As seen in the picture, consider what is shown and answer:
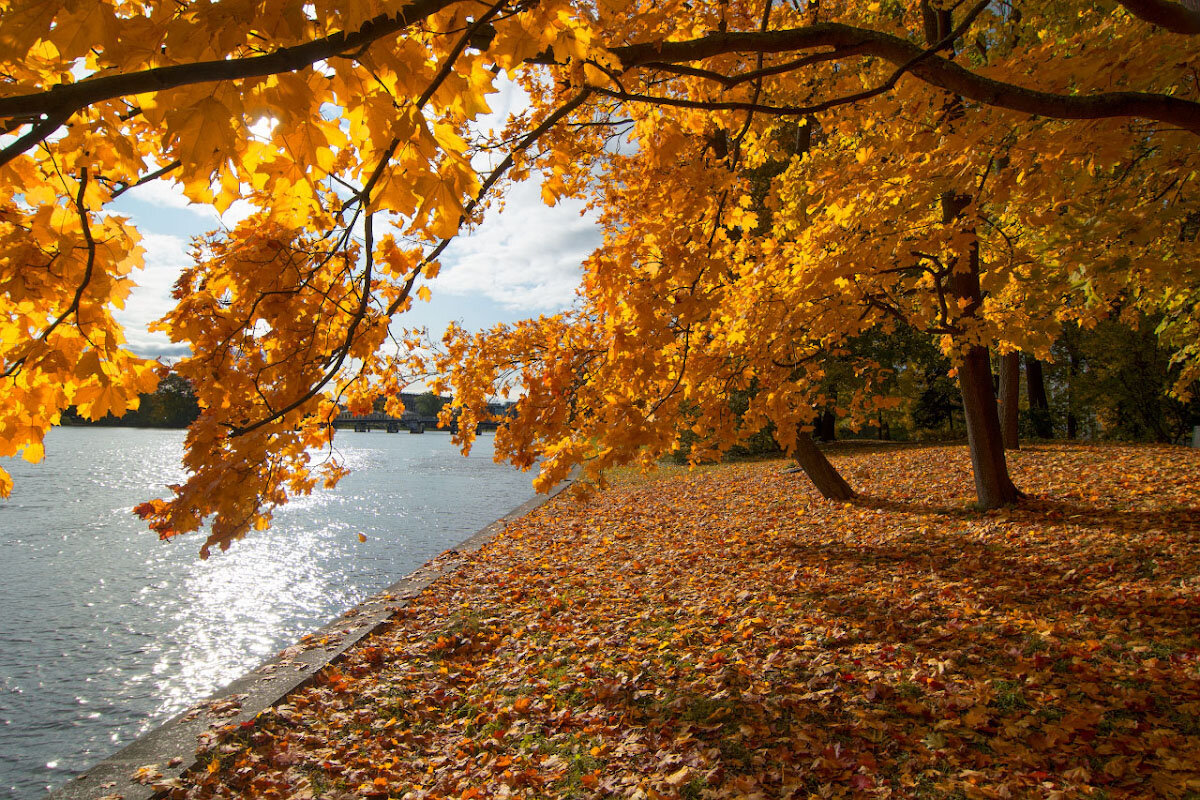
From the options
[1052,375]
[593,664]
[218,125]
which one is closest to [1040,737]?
[593,664]

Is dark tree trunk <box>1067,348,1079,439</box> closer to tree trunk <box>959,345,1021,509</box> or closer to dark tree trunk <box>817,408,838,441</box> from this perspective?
dark tree trunk <box>817,408,838,441</box>

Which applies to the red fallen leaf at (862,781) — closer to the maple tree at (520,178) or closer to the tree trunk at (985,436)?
the maple tree at (520,178)

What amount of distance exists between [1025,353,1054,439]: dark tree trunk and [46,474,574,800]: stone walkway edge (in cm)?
1979

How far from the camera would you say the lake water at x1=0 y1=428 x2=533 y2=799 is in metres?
4.74

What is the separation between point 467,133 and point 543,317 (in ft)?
5.62

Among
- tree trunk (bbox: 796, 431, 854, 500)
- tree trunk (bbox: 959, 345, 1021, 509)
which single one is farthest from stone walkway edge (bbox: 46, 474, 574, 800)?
tree trunk (bbox: 959, 345, 1021, 509)

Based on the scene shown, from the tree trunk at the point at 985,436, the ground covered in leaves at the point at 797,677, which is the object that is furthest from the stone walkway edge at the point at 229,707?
the tree trunk at the point at 985,436

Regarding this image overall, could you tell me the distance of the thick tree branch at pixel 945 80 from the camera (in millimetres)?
3055

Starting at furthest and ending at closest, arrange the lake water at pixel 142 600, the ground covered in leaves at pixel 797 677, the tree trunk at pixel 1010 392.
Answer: the tree trunk at pixel 1010 392 → the lake water at pixel 142 600 → the ground covered in leaves at pixel 797 677

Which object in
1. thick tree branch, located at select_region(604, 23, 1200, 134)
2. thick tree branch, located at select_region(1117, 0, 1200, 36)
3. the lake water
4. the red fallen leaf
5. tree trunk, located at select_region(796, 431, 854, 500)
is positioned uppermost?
thick tree branch, located at select_region(1117, 0, 1200, 36)

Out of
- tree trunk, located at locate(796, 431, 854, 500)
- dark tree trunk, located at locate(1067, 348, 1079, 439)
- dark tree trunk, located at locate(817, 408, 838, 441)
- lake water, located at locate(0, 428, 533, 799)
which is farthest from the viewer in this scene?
dark tree trunk, located at locate(817, 408, 838, 441)

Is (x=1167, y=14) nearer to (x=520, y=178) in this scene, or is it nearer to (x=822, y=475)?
(x=520, y=178)

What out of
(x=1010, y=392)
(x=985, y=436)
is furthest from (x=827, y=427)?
(x=985, y=436)

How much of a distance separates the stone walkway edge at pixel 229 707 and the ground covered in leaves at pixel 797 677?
159mm
